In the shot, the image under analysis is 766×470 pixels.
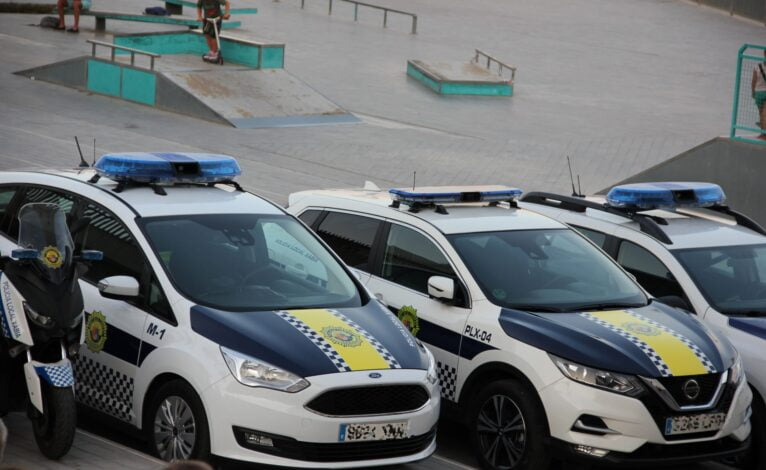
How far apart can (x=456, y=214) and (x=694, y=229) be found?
1.93 metres

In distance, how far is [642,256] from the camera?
30.2 feet

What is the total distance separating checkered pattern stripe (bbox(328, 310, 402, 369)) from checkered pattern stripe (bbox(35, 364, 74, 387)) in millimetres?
1588

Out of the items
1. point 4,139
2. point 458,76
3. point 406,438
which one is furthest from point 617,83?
point 406,438

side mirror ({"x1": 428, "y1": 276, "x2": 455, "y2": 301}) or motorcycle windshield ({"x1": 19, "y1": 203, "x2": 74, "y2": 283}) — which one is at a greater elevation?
motorcycle windshield ({"x1": 19, "y1": 203, "x2": 74, "y2": 283})

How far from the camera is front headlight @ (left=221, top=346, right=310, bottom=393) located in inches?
262

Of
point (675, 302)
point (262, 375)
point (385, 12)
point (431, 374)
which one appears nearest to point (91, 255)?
point (262, 375)

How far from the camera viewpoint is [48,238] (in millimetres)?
7125

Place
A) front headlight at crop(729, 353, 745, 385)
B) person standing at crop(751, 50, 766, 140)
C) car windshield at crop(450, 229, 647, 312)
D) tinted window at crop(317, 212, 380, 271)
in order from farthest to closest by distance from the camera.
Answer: person standing at crop(751, 50, 766, 140)
tinted window at crop(317, 212, 380, 271)
car windshield at crop(450, 229, 647, 312)
front headlight at crop(729, 353, 745, 385)

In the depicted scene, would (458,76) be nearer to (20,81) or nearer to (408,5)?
(20,81)

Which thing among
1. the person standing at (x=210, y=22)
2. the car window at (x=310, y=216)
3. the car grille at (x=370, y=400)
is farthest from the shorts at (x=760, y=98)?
the person standing at (x=210, y=22)

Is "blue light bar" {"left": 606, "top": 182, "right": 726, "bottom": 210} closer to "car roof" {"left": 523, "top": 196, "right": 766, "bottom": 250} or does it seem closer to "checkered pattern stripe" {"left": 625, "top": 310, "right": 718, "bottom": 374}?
"car roof" {"left": 523, "top": 196, "right": 766, "bottom": 250}

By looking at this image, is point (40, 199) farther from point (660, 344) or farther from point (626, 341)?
point (660, 344)

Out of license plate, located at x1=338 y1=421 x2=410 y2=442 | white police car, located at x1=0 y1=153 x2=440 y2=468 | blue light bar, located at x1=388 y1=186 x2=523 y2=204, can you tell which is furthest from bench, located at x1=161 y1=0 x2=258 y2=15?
license plate, located at x1=338 y1=421 x2=410 y2=442

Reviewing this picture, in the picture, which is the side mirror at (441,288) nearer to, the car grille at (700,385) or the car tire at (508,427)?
the car tire at (508,427)
